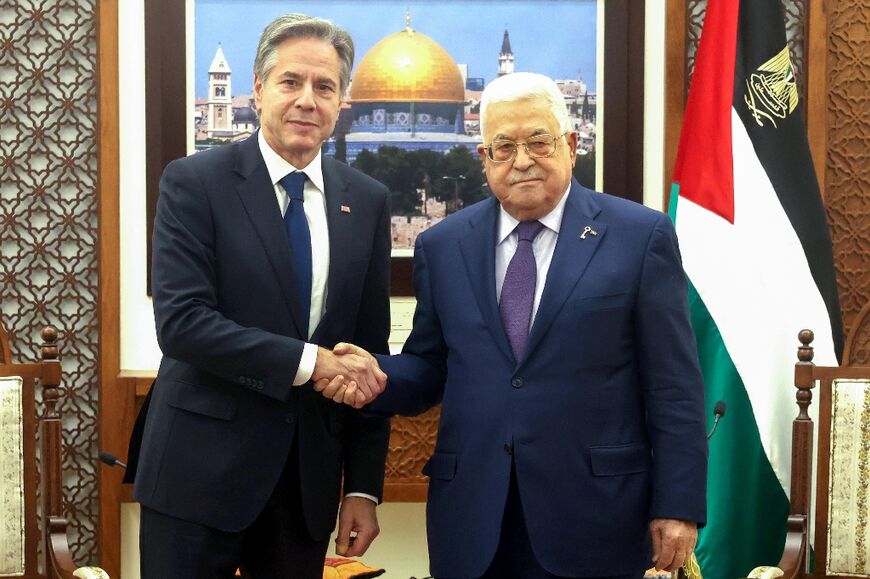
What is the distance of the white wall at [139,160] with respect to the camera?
11.6ft

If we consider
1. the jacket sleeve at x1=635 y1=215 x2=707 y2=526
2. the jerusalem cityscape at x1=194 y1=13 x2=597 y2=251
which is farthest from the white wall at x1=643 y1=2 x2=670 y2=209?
the jacket sleeve at x1=635 y1=215 x2=707 y2=526

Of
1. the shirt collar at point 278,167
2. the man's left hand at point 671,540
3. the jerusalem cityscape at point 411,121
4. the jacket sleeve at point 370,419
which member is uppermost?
the jerusalem cityscape at point 411,121

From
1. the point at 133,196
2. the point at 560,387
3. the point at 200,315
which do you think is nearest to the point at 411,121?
the point at 133,196

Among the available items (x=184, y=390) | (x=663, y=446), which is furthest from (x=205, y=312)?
(x=663, y=446)

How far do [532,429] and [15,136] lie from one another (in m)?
2.37

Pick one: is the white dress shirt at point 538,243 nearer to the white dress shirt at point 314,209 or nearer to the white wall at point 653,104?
the white dress shirt at point 314,209

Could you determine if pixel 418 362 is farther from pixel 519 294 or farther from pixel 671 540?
pixel 671 540

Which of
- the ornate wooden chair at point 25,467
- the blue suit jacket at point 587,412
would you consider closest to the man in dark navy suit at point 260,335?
the blue suit jacket at point 587,412

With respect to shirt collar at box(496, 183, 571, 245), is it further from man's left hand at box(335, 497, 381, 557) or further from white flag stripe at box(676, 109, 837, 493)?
white flag stripe at box(676, 109, 837, 493)

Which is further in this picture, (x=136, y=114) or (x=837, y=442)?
(x=136, y=114)

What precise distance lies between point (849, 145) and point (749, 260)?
2.26 feet

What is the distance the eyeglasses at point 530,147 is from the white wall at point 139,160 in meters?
1.71

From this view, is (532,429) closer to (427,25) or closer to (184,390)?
(184,390)

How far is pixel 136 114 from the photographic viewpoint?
3553 mm
